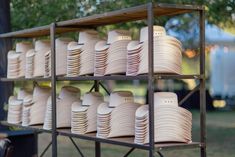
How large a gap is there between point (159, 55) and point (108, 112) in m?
1.05

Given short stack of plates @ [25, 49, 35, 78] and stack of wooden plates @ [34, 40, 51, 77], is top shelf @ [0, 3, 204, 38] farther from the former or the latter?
short stack of plates @ [25, 49, 35, 78]

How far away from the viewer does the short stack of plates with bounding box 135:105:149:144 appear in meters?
6.07

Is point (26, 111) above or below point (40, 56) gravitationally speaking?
below

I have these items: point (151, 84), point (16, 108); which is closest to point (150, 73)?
point (151, 84)

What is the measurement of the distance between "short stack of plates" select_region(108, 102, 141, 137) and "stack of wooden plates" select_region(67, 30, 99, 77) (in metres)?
0.83

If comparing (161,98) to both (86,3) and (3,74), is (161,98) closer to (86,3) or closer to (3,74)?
(3,74)

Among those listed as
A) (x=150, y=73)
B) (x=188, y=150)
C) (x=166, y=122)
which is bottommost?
(x=188, y=150)

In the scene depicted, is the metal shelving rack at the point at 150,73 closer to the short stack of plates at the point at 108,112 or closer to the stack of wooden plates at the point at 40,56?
the short stack of plates at the point at 108,112

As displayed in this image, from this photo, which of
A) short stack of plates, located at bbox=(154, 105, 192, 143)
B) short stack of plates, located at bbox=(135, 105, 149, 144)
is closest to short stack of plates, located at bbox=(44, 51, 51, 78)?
short stack of plates, located at bbox=(135, 105, 149, 144)

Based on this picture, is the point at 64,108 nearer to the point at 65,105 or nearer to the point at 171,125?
the point at 65,105

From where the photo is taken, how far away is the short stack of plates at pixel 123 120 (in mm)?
6578

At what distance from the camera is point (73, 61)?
7.56m

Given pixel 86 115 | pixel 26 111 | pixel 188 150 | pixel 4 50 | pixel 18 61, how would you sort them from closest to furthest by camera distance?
pixel 86 115 < pixel 26 111 < pixel 18 61 < pixel 4 50 < pixel 188 150

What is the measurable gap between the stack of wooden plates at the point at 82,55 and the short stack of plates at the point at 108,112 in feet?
1.84
